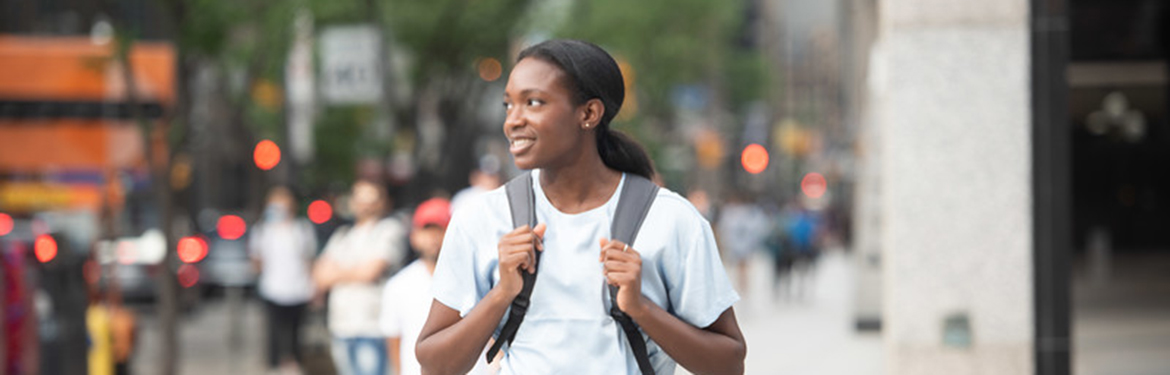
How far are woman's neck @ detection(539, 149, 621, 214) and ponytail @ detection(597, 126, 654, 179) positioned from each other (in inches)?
2.5

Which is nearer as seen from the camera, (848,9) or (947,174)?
(947,174)

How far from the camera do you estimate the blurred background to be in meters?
8.69

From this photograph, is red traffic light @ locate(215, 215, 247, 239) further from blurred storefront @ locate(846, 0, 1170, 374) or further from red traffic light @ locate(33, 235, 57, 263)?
blurred storefront @ locate(846, 0, 1170, 374)

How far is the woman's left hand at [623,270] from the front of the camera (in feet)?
10.4

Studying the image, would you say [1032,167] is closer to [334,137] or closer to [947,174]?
[947,174]

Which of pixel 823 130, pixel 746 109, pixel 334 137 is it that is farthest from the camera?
pixel 823 130

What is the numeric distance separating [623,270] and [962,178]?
19.3ft

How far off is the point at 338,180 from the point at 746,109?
58856 millimetres

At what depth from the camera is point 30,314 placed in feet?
33.3

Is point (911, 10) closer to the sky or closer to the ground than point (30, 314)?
closer to the sky

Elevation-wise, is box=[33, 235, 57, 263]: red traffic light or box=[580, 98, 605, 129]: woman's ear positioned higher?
box=[580, 98, 605, 129]: woman's ear

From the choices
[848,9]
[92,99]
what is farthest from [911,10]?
[848,9]

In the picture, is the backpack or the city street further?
the city street

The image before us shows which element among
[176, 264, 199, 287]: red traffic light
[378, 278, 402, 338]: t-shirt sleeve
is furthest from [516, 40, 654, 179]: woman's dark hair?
[176, 264, 199, 287]: red traffic light
